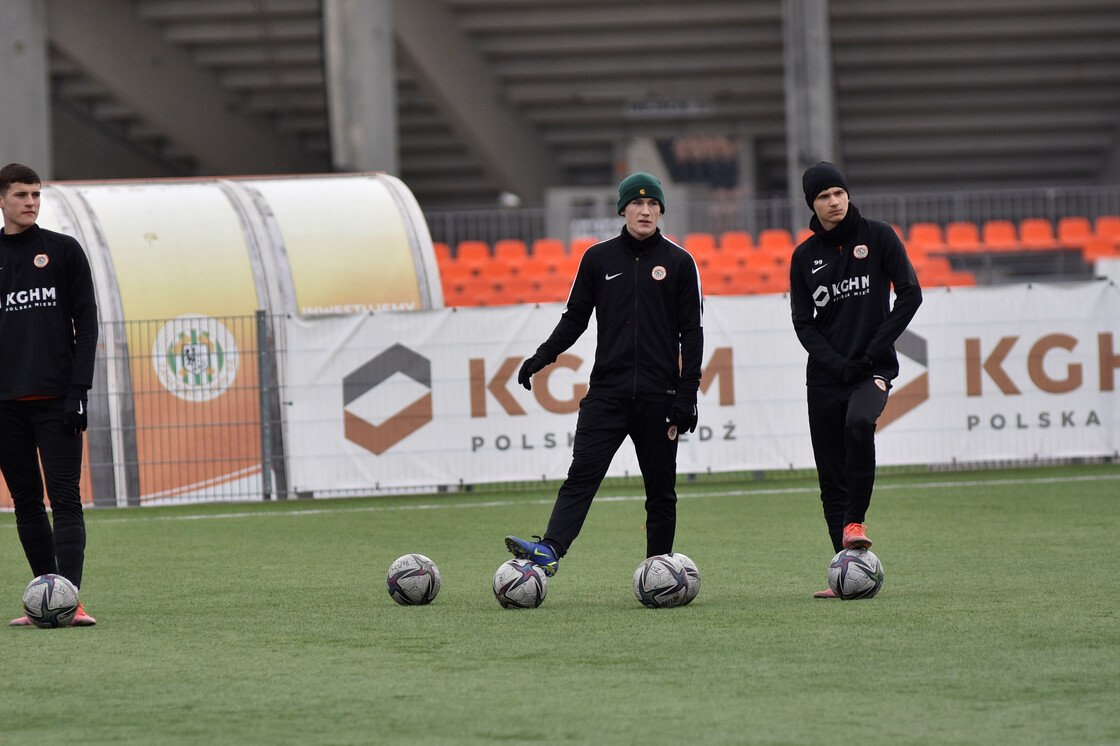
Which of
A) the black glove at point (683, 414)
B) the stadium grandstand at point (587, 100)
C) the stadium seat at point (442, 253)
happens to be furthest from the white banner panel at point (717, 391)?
the stadium grandstand at point (587, 100)

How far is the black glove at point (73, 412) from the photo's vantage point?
6.80 meters

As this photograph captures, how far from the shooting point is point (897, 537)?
31.9 ft

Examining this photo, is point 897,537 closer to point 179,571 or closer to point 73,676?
Answer: point 179,571

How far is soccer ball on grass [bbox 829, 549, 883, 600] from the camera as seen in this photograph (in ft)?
22.9

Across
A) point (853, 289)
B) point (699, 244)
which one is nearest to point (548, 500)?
point (853, 289)

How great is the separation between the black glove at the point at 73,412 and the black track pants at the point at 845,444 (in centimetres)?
333

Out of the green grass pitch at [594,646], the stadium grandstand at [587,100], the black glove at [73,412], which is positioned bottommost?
the green grass pitch at [594,646]

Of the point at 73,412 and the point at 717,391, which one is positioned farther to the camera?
the point at 717,391

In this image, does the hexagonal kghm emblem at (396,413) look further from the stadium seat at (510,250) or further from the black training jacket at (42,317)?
the stadium seat at (510,250)

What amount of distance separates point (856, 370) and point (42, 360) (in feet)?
12.1

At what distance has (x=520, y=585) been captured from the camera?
275 inches

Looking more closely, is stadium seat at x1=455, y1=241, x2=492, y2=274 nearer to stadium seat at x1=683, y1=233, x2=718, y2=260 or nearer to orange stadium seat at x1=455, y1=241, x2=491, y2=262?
orange stadium seat at x1=455, y1=241, x2=491, y2=262

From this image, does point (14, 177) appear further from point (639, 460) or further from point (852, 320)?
point (852, 320)

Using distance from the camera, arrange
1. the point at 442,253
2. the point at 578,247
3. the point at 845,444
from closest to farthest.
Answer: the point at 845,444 → the point at 442,253 → the point at 578,247
